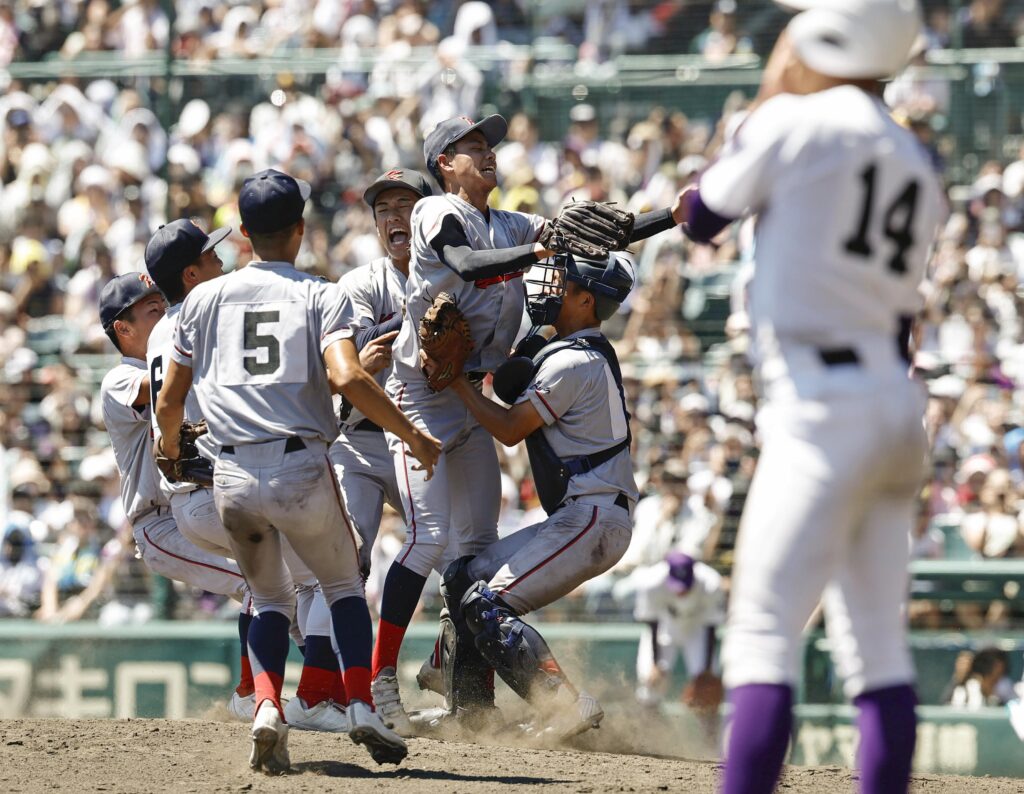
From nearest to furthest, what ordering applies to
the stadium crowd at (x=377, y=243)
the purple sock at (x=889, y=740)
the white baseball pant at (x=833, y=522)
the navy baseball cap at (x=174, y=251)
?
1. the white baseball pant at (x=833, y=522)
2. the purple sock at (x=889, y=740)
3. the navy baseball cap at (x=174, y=251)
4. the stadium crowd at (x=377, y=243)

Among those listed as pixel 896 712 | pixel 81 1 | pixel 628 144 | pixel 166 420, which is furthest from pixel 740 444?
pixel 81 1

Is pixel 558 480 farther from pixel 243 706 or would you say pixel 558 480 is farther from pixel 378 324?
pixel 243 706

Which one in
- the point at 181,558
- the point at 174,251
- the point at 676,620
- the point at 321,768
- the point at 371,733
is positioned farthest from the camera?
the point at 676,620

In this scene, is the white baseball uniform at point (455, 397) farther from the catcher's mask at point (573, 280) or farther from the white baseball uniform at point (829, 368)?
the white baseball uniform at point (829, 368)

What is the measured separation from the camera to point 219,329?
4914mm

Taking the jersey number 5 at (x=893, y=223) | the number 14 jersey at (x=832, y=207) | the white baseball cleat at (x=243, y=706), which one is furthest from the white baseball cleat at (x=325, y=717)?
the jersey number 5 at (x=893, y=223)

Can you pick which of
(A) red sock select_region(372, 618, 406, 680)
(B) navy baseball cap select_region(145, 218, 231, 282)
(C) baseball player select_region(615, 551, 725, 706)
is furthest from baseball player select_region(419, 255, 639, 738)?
(C) baseball player select_region(615, 551, 725, 706)

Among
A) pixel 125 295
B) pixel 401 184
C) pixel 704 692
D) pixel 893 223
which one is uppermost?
pixel 401 184

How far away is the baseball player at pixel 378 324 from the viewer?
6312mm

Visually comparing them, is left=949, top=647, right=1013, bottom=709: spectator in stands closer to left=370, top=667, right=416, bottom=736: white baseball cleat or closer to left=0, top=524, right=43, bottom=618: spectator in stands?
left=370, top=667, right=416, bottom=736: white baseball cleat

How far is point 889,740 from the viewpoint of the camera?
3.45 meters

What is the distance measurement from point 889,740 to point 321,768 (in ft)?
7.68

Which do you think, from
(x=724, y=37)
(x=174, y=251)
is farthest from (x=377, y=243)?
(x=174, y=251)

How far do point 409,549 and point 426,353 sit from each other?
0.82 metres
